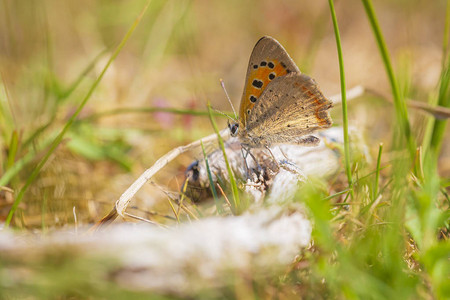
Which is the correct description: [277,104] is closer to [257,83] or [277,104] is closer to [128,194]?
[257,83]

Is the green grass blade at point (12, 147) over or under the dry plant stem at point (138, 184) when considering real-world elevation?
over

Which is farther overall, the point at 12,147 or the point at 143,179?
the point at 12,147

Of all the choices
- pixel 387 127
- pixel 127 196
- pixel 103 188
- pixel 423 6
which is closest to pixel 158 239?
pixel 127 196

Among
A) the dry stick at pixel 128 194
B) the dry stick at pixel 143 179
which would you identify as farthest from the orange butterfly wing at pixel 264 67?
the dry stick at pixel 128 194

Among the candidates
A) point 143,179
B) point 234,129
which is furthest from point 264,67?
point 143,179

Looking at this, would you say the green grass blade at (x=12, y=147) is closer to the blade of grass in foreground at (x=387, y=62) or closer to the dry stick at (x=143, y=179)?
the dry stick at (x=143, y=179)

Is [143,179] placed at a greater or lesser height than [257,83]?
lesser

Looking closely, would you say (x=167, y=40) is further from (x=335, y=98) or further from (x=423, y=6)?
(x=423, y=6)

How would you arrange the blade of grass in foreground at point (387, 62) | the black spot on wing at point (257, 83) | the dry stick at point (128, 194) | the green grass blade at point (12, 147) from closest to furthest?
the blade of grass in foreground at point (387, 62) < the dry stick at point (128, 194) < the green grass blade at point (12, 147) < the black spot on wing at point (257, 83)

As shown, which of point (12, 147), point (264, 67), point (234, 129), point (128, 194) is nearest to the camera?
point (128, 194)

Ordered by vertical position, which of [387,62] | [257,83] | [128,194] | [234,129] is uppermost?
[257,83]
